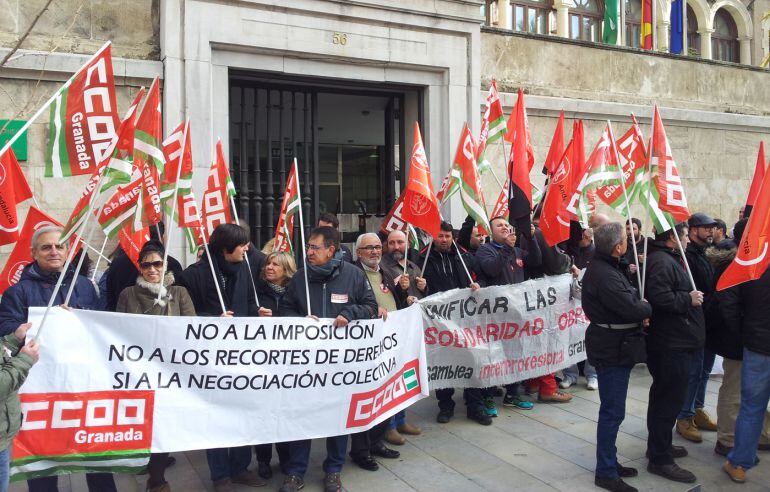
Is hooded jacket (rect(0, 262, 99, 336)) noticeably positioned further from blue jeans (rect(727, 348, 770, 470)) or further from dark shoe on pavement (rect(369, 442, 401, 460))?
blue jeans (rect(727, 348, 770, 470))

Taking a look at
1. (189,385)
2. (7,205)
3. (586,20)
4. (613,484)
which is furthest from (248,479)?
(586,20)

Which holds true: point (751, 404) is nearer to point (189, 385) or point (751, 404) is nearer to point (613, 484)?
point (613, 484)

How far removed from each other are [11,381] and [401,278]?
10.5 ft

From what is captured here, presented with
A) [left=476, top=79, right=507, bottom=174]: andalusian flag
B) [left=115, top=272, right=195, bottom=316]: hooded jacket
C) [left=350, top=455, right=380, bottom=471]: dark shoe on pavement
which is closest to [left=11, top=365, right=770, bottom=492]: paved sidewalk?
[left=350, top=455, right=380, bottom=471]: dark shoe on pavement

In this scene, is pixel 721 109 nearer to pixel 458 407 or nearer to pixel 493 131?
pixel 493 131

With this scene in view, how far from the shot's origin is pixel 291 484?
14.6 feet

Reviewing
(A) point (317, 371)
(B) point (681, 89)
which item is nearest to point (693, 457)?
(A) point (317, 371)

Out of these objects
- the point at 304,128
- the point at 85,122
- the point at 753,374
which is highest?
the point at 304,128

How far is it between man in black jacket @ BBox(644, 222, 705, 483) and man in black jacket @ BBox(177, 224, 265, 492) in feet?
9.69

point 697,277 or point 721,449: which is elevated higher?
point 697,277

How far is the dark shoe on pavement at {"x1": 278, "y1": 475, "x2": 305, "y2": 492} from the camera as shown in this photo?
4.46 metres

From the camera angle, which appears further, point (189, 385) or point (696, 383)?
point (696, 383)

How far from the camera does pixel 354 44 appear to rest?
8656 mm

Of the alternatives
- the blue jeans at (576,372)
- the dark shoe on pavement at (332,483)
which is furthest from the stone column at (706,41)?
the dark shoe on pavement at (332,483)
